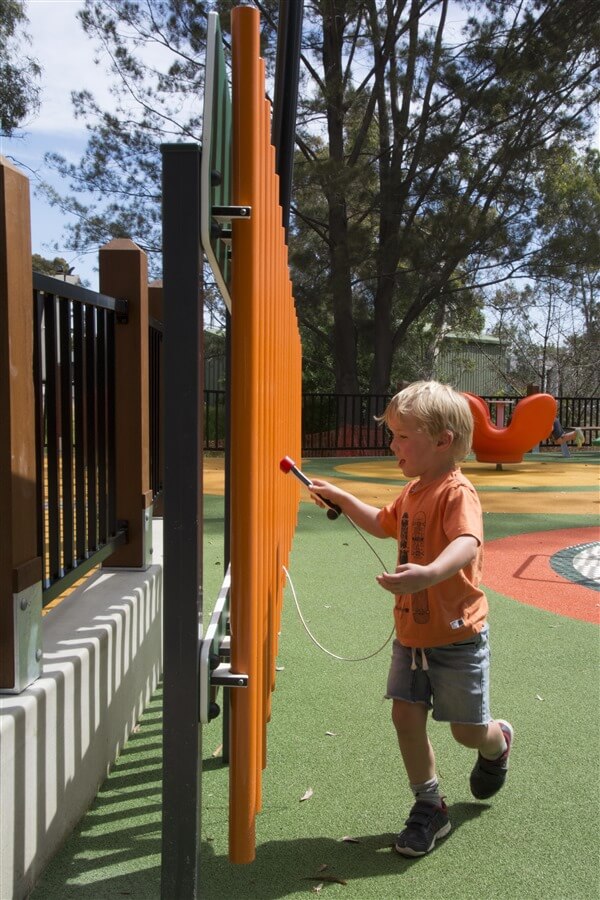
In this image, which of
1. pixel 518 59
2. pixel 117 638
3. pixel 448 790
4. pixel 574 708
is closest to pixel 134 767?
pixel 117 638

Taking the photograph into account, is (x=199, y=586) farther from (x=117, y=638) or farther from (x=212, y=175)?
(x=117, y=638)

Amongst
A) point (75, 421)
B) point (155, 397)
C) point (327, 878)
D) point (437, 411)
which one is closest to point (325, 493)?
A: point (437, 411)

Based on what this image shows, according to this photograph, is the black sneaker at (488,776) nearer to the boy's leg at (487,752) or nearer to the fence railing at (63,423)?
the boy's leg at (487,752)

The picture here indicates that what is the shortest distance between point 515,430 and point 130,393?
11.0 metres

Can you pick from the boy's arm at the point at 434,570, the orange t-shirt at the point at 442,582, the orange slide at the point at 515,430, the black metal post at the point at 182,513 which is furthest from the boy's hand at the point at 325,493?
the orange slide at the point at 515,430

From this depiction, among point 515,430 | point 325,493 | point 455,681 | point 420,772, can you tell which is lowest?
point 420,772

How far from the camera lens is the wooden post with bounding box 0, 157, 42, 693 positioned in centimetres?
202

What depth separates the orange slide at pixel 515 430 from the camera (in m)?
13.4

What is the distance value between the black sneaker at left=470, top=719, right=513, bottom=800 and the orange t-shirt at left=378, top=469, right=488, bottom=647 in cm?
52

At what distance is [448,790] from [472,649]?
0.67 metres

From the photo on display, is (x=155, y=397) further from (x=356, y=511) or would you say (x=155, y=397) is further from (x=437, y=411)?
(x=437, y=411)

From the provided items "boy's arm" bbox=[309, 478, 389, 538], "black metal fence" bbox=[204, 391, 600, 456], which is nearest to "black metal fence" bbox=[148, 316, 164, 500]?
"boy's arm" bbox=[309, 478, 389, 538]

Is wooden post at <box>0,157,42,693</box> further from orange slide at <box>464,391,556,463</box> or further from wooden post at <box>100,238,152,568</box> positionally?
orange slide at <box>464,391,556,463</box>

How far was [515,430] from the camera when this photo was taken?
13.8m
